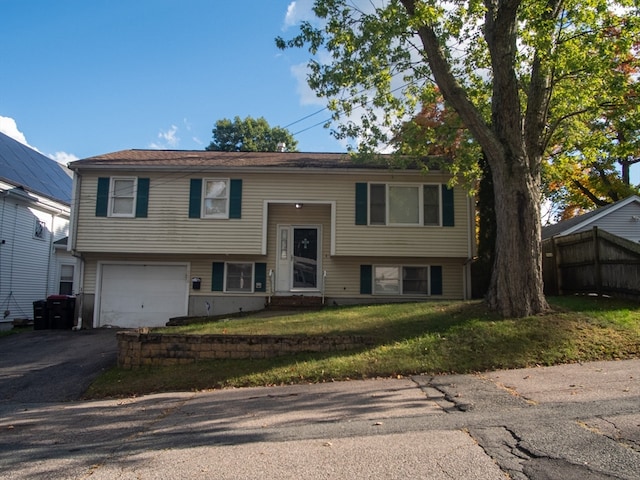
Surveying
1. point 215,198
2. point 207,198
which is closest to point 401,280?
point 215,198

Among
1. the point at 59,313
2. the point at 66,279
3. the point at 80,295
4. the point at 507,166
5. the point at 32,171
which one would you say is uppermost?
the point at 32,171

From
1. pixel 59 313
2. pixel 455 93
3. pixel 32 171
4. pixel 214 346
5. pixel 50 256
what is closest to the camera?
pixel 214 346

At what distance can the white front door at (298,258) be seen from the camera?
15859mm

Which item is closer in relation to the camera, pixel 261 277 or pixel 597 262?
pixel 597 262

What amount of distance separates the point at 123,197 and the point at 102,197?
25.2 inches

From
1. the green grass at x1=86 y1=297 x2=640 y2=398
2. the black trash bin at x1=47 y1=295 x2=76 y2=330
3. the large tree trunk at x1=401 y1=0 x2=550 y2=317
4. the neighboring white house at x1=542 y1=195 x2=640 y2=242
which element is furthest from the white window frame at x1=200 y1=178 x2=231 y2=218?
the neighboring white house at x1=542 y1=195 x2=640 y2=242

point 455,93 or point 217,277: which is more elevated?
point 455,93

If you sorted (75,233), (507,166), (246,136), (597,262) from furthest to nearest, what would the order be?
1. (246,136)
2. (75,233)
3. (597,262)
4. (507,166)

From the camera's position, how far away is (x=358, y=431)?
196 inches

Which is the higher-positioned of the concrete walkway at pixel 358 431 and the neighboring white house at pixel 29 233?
the neighboring white house at pixel 29 233

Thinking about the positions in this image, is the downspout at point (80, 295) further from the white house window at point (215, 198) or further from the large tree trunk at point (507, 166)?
the large tree trunk at point (507, 166)

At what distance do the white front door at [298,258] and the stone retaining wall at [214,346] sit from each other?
6954 mm

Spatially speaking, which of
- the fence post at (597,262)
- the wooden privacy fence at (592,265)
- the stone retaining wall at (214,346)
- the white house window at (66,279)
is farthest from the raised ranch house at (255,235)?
the white house window at (66,279)

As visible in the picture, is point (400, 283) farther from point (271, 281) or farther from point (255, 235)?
point (255, 235)
